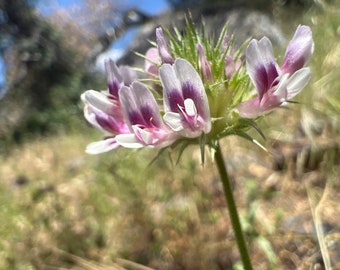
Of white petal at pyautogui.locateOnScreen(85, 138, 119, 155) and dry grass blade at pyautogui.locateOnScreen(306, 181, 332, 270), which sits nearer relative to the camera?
white petal at pyautogui.locateOnScreen(85, 138, 119, 155)

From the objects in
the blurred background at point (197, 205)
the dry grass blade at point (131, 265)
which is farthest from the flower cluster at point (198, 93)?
the dry grass blade at point (131, 265)

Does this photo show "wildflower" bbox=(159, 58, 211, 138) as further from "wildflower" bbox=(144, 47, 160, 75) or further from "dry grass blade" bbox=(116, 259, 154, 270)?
"dry grass blade" bbox=(116, 259, 154, 270)

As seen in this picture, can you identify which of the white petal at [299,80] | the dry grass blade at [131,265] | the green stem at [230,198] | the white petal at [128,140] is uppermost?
the white petal at [299,80]

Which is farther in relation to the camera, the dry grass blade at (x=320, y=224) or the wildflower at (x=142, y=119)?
the dry grass blade at (x=320, y=224)

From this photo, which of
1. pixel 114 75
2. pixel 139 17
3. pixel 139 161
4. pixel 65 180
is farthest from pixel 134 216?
pixel 139 17

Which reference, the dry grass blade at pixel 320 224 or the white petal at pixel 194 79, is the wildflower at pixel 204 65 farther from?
the dry grass blade at pixel 320 224

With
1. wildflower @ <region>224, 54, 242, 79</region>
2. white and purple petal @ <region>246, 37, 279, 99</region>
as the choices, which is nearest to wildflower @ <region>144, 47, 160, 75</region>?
wildflower @ <region>224, 54, 242, 79</region>

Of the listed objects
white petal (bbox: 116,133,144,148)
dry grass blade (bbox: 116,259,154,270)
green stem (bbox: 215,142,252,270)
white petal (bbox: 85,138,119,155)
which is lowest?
dry grass blade (bbox: 116,259,154,270)
